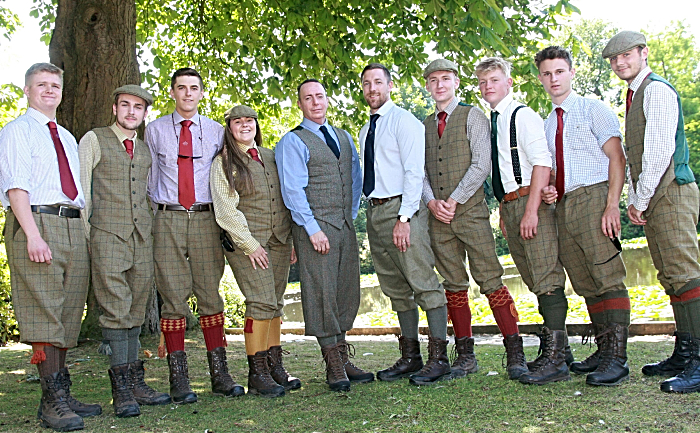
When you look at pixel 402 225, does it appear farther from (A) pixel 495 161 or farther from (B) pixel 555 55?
(B) pixel 555 55

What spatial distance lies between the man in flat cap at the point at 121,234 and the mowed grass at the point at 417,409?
33 cm

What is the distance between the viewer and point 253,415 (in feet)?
13.8

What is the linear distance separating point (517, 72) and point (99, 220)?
506cm

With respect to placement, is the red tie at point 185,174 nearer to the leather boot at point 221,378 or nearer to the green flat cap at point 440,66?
the leather boot at point 221,378

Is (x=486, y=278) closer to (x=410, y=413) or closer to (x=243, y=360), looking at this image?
(x=410, y=413)

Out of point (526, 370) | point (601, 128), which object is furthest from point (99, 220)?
point (601, 128)

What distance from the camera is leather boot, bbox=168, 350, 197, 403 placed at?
4695mm

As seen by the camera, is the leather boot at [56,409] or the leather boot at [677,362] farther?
the leather boot at [677,362]

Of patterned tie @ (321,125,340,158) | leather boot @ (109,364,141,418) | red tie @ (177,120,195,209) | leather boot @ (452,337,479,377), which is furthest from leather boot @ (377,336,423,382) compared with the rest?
red tie @ (177,120,195,209)

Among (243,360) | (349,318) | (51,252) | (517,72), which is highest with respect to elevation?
(517,72)

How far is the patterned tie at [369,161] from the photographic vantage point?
202 inches

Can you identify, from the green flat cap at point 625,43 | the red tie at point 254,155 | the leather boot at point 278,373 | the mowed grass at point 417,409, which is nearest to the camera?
the mowed grass at point 417,409

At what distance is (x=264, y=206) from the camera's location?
16.4 ft

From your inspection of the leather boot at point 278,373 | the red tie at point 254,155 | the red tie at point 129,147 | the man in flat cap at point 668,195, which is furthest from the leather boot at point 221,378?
the man in flat cap at point 668,195
